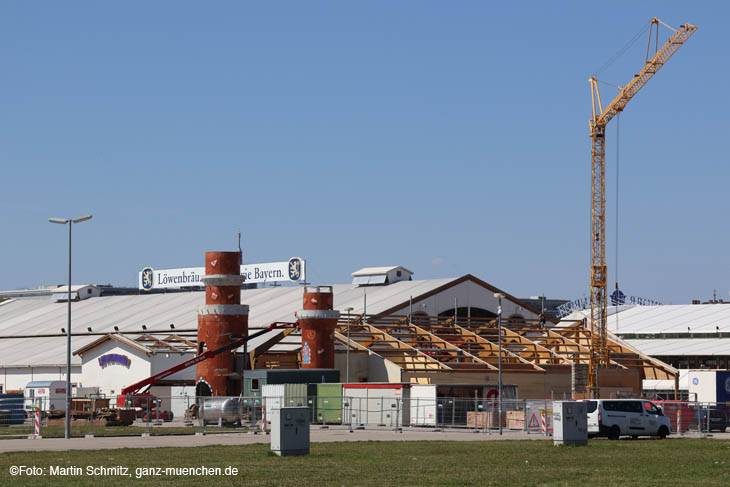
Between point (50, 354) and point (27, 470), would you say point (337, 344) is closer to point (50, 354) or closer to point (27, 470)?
point (50, 354)

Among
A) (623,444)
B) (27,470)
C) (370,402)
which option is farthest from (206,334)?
(27,470)

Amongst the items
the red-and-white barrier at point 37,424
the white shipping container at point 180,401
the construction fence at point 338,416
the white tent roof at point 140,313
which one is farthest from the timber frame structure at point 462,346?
the red-and-white barrier at point 37,424

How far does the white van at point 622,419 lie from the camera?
51469 mm

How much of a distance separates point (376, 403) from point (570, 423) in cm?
2617

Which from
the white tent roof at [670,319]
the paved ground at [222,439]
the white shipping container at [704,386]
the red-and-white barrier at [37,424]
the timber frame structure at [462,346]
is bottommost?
the paved ground at [222,439]

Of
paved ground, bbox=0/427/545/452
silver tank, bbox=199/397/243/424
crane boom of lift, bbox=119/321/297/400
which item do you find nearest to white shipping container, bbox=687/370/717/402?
paved ground, bbox=0/427/545/452

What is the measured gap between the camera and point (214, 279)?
79312mm

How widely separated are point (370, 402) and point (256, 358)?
1541 cm

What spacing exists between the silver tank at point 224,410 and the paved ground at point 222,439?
6801 mm

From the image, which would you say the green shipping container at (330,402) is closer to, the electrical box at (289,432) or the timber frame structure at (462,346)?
the timber frame structure at (462,346)

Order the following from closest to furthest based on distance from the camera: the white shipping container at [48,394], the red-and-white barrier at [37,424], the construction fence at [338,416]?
the red-and-white barrier at [37,424]
the construction fence at [338,416]
the white shipping container at [48,394]

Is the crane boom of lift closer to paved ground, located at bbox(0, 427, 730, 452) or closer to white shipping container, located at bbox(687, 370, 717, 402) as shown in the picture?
paved ground, located at bbox(0, 427, 730, 452)

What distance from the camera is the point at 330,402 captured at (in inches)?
2761

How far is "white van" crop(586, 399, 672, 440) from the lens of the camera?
5147 cm
